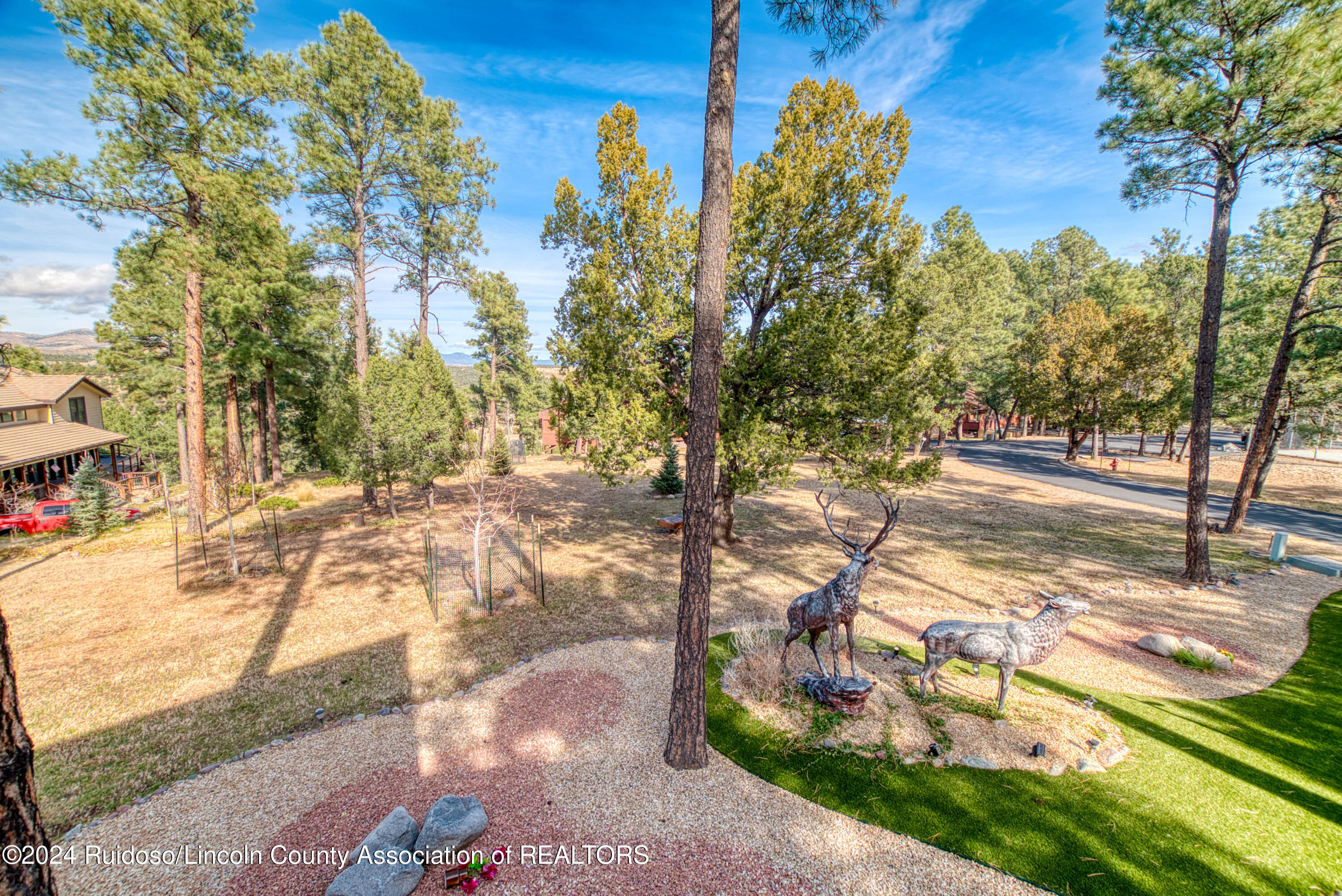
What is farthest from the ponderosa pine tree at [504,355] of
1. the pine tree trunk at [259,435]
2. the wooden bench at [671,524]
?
the wooden bench at [671,524]

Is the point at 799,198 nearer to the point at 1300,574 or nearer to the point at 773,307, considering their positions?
the point at 773,307

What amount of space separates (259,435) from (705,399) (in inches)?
1029

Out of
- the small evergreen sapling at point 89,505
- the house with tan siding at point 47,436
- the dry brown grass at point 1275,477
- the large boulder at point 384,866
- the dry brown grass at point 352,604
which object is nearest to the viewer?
the large boulder at point 384,866

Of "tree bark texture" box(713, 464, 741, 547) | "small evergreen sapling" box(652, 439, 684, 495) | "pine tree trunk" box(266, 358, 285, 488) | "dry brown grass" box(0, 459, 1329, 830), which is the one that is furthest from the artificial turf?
"pine tree trunk" box(266, 358, 285, 488)

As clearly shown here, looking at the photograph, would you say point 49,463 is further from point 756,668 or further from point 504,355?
point 756,668

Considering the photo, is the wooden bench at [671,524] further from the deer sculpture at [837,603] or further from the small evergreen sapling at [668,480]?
the deer sculpture at [837,603]

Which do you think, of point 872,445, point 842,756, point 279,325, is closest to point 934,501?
point 872,445

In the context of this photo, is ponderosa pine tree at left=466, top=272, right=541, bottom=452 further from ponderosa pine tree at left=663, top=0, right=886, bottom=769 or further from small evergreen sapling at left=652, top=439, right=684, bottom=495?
ponderosa pine tree at left=663, top=0, right=886, bottom=769

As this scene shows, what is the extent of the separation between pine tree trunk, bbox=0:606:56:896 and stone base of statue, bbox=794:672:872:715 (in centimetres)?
646

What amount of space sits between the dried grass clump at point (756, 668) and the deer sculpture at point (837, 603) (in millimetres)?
621

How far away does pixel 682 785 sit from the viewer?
514cm

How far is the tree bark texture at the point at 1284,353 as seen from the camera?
481 inches

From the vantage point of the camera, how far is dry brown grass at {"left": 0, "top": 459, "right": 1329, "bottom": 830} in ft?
20.4

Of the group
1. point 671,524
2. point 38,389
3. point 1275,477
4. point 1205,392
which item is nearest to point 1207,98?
point 1205,392
